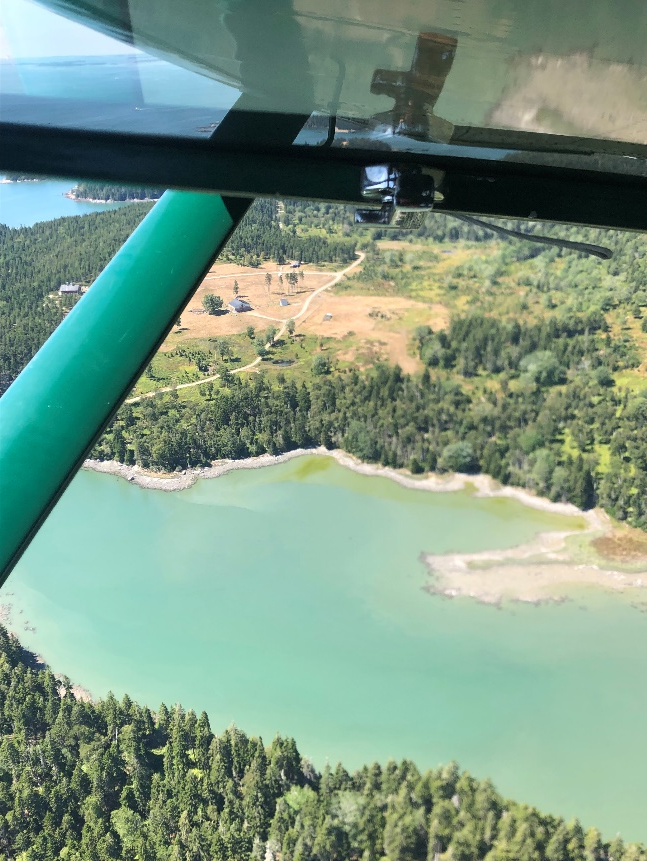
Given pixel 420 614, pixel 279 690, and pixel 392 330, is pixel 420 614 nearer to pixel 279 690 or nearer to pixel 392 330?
pixel 279 690

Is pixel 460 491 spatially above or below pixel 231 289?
below

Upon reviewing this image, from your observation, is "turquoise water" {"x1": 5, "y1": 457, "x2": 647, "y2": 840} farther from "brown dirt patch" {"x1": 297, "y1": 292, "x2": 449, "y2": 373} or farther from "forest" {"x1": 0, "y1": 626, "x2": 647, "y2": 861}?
"brown dirt patch" {"x1": 297, "y1": 292, "x2": 449, "y2": 373}

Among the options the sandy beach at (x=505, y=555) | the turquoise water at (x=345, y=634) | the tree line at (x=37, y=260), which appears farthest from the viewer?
the sandy beach at (x=505, y=555)

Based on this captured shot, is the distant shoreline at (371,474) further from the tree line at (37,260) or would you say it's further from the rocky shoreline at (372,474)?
the tree line at (37,260)

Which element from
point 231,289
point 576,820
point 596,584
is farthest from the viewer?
point 231,289

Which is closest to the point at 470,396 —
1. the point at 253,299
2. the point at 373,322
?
the point at 373,322

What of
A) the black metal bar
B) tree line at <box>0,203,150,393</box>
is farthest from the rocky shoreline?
the black metal bar

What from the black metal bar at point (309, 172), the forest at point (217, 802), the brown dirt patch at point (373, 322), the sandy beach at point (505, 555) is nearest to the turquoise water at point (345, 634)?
the sandy beach at point (505, 555)

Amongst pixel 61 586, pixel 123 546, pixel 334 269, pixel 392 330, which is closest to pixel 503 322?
pixel 392 330
